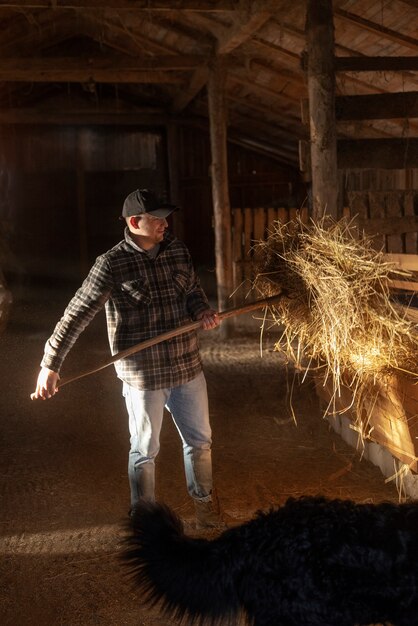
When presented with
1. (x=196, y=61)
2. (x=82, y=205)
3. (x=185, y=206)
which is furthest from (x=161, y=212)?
(x=185, y=206)

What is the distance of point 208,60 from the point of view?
10445mm

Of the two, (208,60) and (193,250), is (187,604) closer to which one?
(208,60)

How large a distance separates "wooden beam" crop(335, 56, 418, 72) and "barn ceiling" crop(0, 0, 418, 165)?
0.03m

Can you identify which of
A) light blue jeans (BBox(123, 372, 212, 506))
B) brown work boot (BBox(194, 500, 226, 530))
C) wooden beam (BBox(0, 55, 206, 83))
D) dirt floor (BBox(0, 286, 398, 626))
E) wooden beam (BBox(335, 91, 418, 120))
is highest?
wooden beam (BBox(0, 55, 206, 83))

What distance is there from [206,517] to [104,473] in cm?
141

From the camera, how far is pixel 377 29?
761 centimetres

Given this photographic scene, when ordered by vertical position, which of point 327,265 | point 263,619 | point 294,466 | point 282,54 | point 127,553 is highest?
point 282,54

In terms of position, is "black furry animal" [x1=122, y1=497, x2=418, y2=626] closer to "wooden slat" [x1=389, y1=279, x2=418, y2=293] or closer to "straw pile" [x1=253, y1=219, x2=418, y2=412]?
"straw pile" [x1=253, y1=219, x2=418, y2=412]

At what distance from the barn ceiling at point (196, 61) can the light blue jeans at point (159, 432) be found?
288cm

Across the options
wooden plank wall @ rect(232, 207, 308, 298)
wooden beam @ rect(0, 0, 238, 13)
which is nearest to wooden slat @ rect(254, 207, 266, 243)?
wooden plank wall @ rect(232, 207, 308, 298)

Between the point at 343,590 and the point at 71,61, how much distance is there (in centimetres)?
1012

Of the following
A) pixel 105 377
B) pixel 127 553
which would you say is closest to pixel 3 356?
pixel 105 377

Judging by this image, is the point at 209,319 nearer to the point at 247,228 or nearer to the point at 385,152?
the point at 385,152

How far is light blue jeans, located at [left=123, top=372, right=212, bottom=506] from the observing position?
4.07m
